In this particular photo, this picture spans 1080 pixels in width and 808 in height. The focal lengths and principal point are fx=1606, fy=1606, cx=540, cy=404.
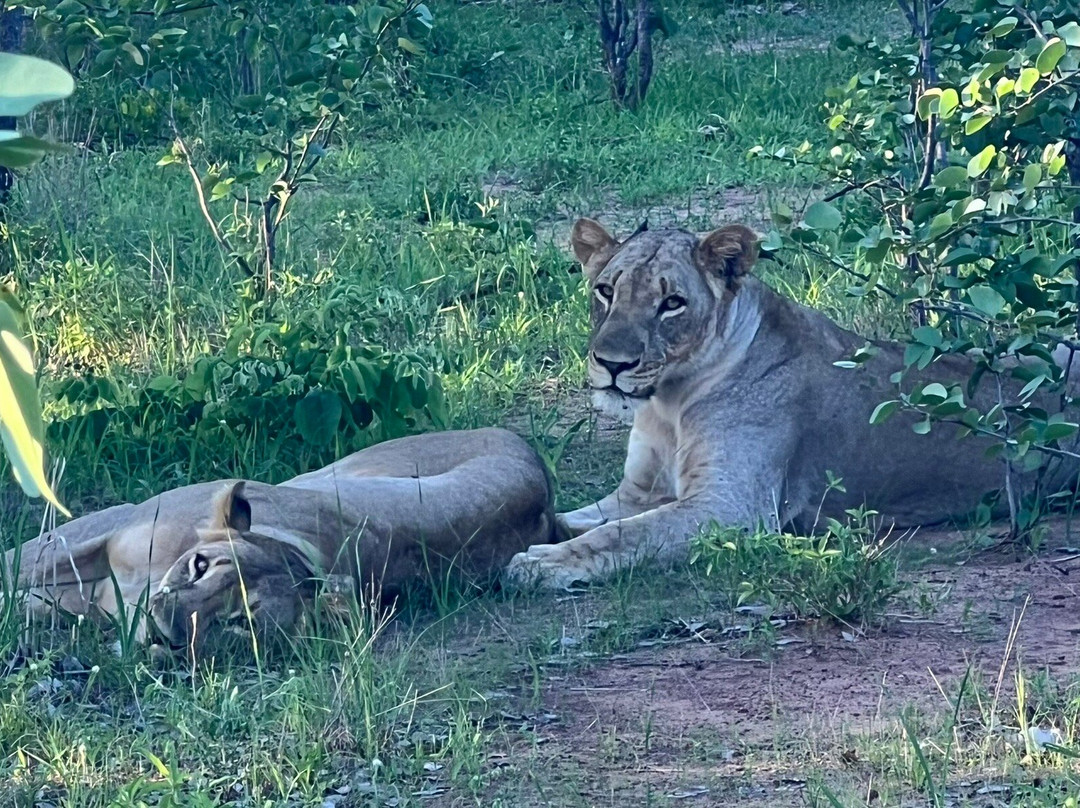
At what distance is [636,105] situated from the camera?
29.9 ft

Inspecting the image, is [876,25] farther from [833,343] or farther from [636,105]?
[833,343]

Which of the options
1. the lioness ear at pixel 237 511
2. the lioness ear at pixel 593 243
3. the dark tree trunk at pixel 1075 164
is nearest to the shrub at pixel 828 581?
the lioness ear at pixel 237 511

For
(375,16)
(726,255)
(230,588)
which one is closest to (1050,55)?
(726,255)

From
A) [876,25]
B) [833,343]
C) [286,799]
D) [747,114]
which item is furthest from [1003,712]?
[876,25]

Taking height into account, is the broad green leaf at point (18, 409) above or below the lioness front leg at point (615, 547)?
above

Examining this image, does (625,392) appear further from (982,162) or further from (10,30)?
(10,30)

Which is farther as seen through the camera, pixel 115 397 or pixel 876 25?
pixel 876 25

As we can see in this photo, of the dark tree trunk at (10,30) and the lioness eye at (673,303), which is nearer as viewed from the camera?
the lioness eye at (673,303)

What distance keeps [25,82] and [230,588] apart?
2.28 m

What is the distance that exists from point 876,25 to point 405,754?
32.2 ft

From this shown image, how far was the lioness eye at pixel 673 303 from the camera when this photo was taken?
4.13 meters

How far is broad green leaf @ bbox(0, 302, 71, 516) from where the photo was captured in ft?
1.96

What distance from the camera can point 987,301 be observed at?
318cm

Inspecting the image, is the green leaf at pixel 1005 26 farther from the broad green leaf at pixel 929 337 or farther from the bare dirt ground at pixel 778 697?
the bare dirt ground at pixel 778 697
